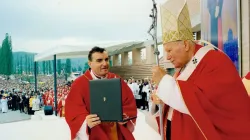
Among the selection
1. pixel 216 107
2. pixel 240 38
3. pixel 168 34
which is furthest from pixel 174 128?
pixel 240 38

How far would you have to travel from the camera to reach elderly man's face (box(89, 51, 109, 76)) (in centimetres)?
264

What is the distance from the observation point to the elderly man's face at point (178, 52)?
178cm

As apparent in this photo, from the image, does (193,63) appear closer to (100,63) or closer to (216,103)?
(216,103)

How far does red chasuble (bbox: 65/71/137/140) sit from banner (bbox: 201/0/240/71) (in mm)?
1141

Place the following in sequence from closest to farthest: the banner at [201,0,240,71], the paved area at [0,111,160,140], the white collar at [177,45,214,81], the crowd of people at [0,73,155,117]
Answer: the white collar at [177,45,214,81]
the banner at [201,0,240,71]
the paved area at [0,111,160,140]
the crowd of people at [0,73,155,117]

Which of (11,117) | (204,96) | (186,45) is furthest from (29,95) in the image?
(204,96)

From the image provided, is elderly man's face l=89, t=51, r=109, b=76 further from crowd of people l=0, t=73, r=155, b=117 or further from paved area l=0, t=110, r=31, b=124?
crowd of people l=0, t=73, r=155, b=117

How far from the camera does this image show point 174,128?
176 centimetres

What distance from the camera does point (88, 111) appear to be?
2.58 meters

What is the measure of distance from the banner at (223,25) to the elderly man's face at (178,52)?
146cm

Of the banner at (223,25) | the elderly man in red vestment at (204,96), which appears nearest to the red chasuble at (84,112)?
the elderly man in red vestment at (204,96)

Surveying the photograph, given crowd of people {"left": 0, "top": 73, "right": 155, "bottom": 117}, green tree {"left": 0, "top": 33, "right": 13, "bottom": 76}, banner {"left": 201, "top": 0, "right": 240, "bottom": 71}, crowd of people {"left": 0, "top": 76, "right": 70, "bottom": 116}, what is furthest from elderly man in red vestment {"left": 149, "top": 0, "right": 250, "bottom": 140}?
crowd of people {"left": 0, "top": 76, "right": 70, "bottom": 116}

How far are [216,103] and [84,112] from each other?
3.83 feet

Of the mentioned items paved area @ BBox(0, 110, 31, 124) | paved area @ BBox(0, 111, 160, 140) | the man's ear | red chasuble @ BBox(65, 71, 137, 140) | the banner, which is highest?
the banner
